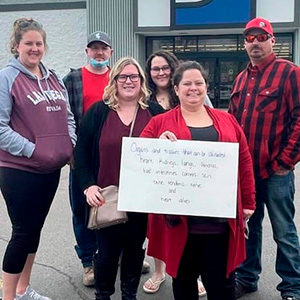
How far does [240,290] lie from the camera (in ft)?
12.4

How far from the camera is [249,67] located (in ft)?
11.7

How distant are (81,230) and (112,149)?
126cm

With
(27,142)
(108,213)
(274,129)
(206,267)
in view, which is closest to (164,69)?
(274,129)

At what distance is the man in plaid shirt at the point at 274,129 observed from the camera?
10.9 ft

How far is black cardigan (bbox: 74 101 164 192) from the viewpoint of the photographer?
10.3 ft

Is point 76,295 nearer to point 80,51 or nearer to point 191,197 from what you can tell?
point 191,197

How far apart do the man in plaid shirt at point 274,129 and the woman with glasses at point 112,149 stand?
77 centimetres

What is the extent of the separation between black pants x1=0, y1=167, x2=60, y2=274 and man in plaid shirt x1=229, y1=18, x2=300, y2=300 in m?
1.48

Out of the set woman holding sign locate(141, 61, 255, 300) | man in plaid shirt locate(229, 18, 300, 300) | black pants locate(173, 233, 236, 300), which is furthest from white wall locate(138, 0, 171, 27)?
black pants locate(173, 233, 236, 300)

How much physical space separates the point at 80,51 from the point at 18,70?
17.9 m

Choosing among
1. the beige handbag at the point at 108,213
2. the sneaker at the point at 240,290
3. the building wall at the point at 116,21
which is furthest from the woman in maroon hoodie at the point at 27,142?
the building wall at the point at 116,21

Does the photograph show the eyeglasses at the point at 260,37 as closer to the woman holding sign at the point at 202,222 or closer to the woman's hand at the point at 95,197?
the woman holding sign at the point at 202,222

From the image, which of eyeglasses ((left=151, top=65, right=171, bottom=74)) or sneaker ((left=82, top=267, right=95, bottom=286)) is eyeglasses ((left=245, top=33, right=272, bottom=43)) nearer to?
eyeglasses ((left=151, top=65, right=171, bottom=74))

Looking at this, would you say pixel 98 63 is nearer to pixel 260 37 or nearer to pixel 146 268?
pixel 260 37
